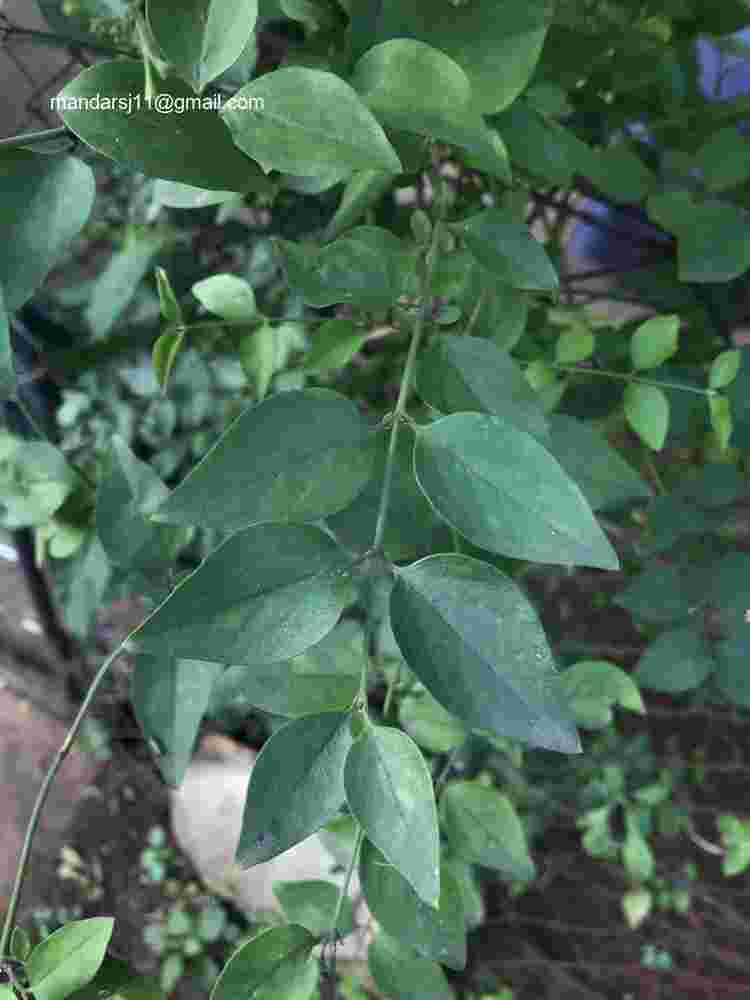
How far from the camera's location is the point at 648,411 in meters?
0.54

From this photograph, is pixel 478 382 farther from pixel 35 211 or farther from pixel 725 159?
pixel 725 159

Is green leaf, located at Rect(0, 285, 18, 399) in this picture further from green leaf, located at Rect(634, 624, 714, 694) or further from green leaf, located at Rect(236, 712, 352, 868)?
green leaf, located at Rect(634, 624, 714, 694)

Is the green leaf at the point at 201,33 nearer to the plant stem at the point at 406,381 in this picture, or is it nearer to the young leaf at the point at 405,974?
the plant stem at the point at 406,381

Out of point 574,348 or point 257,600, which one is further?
point 574,348

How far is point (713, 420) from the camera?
536mm

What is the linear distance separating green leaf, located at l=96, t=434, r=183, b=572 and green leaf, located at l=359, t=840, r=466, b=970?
0.20m

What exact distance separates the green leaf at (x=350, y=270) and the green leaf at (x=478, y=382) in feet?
0.11

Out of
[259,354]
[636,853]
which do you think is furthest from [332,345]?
[636,853]

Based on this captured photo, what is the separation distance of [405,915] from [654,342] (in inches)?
13.2

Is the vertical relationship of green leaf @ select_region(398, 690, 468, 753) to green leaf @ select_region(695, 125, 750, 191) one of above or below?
below

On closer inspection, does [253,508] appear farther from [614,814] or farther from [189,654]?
[614,814]

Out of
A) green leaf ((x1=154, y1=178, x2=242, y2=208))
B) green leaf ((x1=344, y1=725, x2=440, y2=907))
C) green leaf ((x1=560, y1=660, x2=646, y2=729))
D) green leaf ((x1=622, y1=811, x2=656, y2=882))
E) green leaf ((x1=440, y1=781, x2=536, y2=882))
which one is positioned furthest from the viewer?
green leaf ((x1=622, y1=811, x2=656, y2=882))

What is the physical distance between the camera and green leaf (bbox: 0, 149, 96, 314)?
1.11 feet

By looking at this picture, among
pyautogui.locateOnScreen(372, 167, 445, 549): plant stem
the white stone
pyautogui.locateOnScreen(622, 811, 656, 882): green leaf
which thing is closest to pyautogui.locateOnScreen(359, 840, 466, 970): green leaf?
pyautogui.locateOnScreen(372, 167, 445, 549): plant stem
